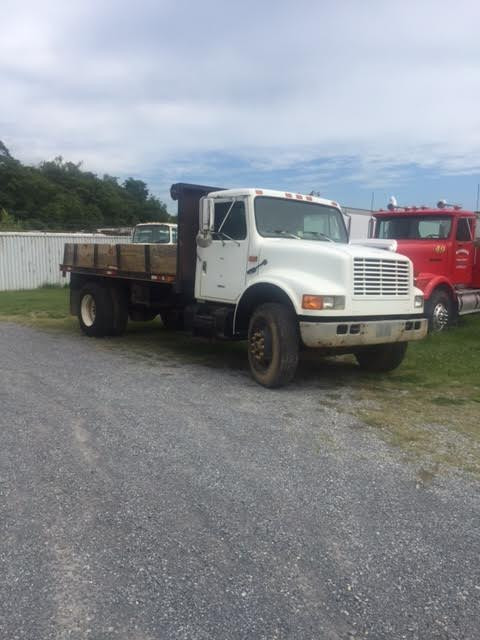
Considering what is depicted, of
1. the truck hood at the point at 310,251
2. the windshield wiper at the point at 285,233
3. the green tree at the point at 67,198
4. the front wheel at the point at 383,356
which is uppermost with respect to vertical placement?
the green tree at the point at 67,198

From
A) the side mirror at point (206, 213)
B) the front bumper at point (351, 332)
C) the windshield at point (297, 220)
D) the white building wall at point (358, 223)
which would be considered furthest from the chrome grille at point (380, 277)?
the white building wall at point (358, 223)

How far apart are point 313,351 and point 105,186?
71.4m

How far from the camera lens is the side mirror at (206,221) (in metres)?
7.77

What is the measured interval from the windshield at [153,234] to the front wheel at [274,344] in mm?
10349

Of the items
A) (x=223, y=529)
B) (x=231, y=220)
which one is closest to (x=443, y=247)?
(x=231, y=220)

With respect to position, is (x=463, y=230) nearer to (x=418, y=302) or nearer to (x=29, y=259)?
(x=418, y=302)

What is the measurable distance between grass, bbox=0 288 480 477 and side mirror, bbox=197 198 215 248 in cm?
186

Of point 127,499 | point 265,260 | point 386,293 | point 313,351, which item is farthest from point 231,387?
point 127,499

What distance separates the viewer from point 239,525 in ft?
12.1

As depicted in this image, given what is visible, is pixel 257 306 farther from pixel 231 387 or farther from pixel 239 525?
pixel 239 525

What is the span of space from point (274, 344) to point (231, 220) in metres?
1.97

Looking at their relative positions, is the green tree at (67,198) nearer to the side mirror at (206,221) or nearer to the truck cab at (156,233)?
the truck cab at (156,233)

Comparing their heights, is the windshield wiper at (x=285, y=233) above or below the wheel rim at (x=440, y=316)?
above

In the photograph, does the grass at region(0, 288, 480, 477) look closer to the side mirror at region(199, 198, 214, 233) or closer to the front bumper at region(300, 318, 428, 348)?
the front bumper at region(300, 318, 428, 348)
